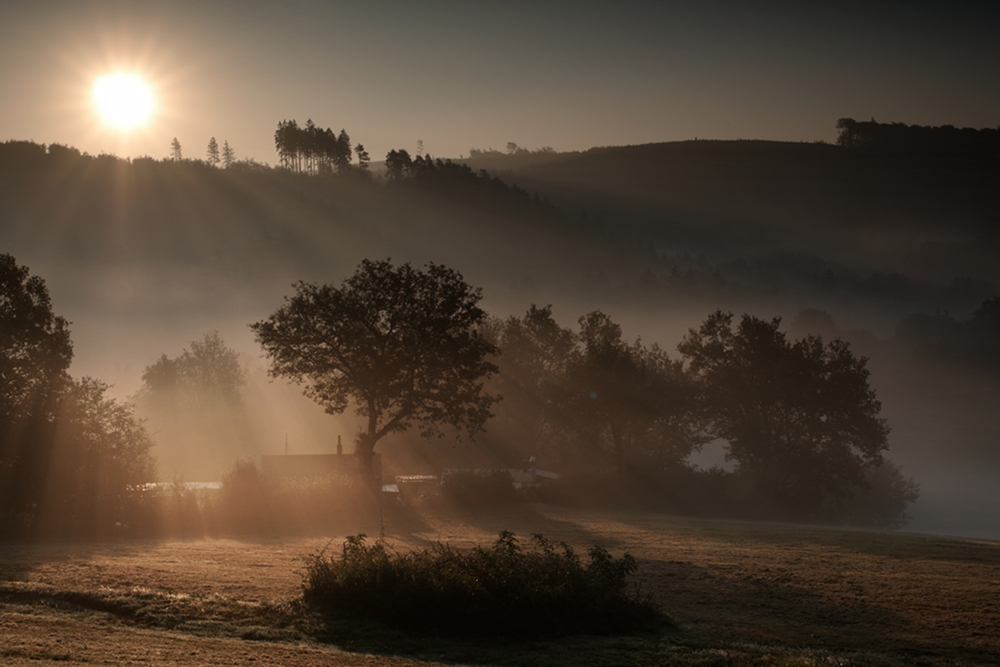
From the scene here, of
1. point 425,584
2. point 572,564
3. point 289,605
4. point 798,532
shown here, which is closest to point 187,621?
point 289,605

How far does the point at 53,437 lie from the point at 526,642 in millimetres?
29426

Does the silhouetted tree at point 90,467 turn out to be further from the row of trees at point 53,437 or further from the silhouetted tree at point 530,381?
the silhouetted tree at point 530,381

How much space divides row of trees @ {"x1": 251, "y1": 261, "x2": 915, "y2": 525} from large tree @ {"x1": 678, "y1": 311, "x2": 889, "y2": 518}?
121 millimetres

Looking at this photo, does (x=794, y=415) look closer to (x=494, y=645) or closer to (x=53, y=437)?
(x=53, y=437)

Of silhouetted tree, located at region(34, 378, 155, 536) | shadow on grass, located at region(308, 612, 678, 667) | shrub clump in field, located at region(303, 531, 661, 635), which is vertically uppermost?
silhouetted tree, located at region(34, 378, 155, 536)

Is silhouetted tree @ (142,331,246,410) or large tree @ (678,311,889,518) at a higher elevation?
silhouetted tree @ (142,331,246,410)

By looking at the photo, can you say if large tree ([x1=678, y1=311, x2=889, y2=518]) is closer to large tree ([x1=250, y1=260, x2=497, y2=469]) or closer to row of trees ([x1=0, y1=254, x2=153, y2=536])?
large tree ([x1=250, y1=260, x2=497, y2=469])

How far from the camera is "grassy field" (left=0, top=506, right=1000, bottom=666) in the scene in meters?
13.6

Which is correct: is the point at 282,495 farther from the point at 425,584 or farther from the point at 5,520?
the point at 425,584

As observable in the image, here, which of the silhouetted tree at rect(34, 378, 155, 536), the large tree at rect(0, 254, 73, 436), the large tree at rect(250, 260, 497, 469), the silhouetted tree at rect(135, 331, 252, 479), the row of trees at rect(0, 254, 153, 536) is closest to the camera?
the silhouetted tree at rect(34, 378, 155, 536)

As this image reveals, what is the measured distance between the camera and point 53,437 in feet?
116

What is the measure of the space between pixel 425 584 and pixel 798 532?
2792 cm

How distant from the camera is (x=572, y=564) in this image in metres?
18.0

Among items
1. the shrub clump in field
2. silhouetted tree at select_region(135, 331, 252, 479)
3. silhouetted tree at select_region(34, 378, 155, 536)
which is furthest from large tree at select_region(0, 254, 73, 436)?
silhouetted tree at select_region(135, 331, 252, 479)
